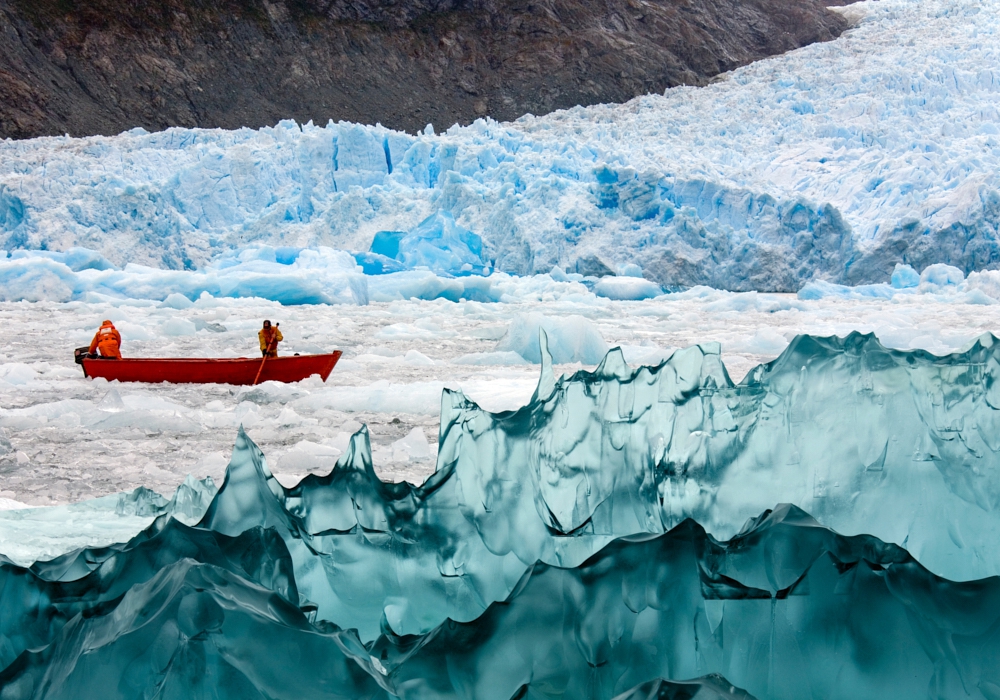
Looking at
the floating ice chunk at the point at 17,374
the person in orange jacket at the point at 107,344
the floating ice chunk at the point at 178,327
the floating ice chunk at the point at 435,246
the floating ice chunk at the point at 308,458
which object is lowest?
the floating ice chunk at the point at 308,458

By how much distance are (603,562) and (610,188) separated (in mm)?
14073

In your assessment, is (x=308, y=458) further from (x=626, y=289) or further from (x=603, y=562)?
(x=626, y=289)

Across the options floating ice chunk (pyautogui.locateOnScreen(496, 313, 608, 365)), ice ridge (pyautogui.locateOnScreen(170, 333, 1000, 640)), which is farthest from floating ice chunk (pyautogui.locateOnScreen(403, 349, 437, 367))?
ice ridge (pyautogui.locateOnScreen(170, 333, 1000, 640))

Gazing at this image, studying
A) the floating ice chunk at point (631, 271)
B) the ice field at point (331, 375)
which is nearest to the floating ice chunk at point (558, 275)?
the floating ice chunk at point (631, 271)

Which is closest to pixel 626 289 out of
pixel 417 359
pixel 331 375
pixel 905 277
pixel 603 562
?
pixel 905 277

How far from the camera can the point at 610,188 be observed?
1509 centimetres

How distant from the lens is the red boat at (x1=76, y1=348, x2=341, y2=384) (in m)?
5.87

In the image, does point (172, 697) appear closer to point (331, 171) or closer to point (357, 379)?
point (357, 379)

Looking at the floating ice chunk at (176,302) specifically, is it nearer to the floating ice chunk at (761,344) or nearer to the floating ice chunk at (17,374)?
the floating ice chunk at (17,374)

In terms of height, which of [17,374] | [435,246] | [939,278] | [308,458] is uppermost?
[435,246]

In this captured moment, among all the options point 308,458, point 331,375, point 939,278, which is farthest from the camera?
point 939,278

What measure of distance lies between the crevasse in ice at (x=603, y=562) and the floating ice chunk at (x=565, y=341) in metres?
4.15

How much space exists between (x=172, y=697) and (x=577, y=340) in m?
5.71

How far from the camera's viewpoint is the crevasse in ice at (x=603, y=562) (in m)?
1.30
